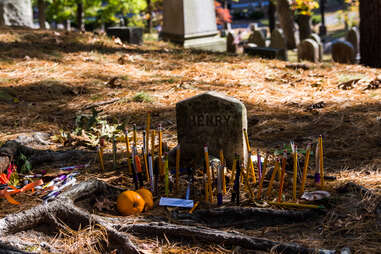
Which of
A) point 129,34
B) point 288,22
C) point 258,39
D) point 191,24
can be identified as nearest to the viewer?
point 129,34

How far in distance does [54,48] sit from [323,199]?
7.33m

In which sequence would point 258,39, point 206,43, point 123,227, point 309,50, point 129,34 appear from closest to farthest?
point 123,227
point 129,34
point 309,50
point 206,43
point 258,39

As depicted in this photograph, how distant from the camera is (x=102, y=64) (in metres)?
8.26

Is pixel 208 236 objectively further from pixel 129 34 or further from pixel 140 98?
pixel 129 34

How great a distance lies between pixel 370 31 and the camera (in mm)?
9414

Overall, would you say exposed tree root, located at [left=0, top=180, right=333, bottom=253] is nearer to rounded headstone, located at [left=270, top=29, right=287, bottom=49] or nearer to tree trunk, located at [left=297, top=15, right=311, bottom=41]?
rounded headstone, located at [left=270, top=29, right=287, bottom=49]

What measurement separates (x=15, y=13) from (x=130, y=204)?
9.35 m

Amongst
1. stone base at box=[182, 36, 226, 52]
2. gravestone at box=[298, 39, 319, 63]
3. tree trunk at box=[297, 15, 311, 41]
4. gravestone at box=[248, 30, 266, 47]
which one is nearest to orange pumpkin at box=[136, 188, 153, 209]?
gravestone at box=[298, 39, 319, 63]

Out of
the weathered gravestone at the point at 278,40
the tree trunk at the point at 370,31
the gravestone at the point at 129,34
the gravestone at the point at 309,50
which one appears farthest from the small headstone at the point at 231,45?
the tree trunk at the point at 370,31

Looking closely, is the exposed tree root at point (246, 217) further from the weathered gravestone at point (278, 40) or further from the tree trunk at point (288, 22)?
the tree trunk at point (288, 22)

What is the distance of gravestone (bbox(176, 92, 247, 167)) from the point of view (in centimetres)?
405

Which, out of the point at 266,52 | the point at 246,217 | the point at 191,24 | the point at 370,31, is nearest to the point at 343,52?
the point at 370,31

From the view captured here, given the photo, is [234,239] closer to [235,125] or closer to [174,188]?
[174,188]

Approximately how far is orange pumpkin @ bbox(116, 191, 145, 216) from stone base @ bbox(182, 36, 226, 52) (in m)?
9.03
